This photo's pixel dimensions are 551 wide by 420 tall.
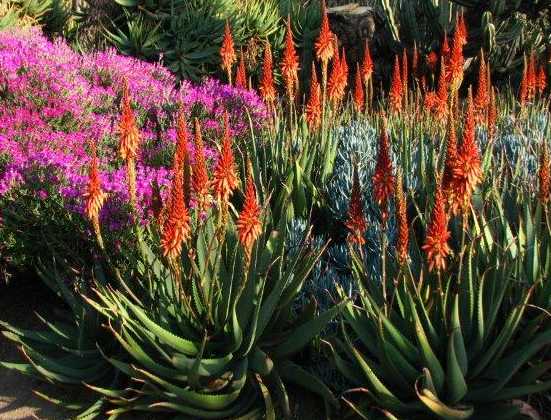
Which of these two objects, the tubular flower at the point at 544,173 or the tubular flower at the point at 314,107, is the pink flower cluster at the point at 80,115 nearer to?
the tubular flower at the point at 314,107

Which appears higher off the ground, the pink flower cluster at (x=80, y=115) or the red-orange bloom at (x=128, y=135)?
the red-orange bloom at (x=128, y=135)

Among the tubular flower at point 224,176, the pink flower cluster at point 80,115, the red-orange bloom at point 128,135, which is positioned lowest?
the pink flower cluster at point 80,115

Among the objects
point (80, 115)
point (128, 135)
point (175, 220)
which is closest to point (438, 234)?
point (175, 220)

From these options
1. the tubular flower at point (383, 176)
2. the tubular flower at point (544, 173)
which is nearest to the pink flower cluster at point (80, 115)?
the tubular flower at point (383, 176)

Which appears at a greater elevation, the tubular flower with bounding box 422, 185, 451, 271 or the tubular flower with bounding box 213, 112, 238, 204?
the tubular flower with bounding box 213, 112, 238, 204

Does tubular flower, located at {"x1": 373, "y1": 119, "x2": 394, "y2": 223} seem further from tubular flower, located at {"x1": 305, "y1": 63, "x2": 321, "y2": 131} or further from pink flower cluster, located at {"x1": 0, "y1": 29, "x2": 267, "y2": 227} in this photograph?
tubular flower, located at {"x1": 305, "y1": 63, "x2": 321, "y2": 131}

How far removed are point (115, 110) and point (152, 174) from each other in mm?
1643

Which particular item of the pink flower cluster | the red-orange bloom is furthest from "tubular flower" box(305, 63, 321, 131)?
the red-orange bloom

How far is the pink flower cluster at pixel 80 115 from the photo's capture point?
423 centimetres

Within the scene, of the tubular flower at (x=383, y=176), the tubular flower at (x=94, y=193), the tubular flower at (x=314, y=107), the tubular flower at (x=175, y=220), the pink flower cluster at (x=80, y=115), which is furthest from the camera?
the tubular flower at (x=314, y=107)

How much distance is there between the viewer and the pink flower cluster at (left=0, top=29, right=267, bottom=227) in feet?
13.9

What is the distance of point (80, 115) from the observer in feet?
17.2

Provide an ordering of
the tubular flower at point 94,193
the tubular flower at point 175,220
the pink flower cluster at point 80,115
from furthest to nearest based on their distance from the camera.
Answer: the pink flower cluster at point 80,115 → the tubular flower at point 94,193 → the tubular flower at point 175,220

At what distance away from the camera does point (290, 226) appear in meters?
4.29
